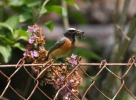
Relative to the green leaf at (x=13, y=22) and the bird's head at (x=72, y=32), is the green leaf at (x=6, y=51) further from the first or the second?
the bird's head at (x=72, y=32)

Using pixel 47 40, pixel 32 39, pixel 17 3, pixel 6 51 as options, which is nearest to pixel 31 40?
pixel 32 39

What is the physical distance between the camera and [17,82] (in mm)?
4660

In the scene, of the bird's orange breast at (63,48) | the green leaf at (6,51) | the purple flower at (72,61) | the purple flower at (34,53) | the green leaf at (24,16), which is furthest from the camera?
the green leaf at (24,16)

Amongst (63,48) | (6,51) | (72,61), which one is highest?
(63,48)

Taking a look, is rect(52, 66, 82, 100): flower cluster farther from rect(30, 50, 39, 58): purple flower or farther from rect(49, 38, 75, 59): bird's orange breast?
rect(49, 38, 75, 59): bird's orange breast

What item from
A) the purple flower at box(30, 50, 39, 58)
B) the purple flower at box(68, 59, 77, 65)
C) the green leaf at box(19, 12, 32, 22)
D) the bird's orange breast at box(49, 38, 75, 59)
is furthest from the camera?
the green leaf at box(19, 12, 32, 22)

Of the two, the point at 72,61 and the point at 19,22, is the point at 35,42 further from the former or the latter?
the point at 19,22

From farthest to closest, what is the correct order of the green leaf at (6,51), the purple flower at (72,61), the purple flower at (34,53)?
the green leaf at (6,51) < the purple flower at (34,53) < the purple flower at (72,61)

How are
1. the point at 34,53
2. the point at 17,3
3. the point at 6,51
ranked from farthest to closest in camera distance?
the point at 17,3 → the point at 6,51 → the point at 34,53

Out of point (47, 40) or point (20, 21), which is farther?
point (47, 40)

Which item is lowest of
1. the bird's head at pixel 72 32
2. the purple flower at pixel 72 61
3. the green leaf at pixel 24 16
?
the purple flower at pixel 72 61

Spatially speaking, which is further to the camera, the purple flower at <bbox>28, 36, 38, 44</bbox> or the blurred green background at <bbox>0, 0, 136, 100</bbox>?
the blurred green background at <bbox>0, 0, 136, 100</bbox>

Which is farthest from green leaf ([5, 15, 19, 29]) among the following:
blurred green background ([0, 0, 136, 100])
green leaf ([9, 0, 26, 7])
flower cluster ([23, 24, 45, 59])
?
flower cluster ([23, 24, 45, 59])

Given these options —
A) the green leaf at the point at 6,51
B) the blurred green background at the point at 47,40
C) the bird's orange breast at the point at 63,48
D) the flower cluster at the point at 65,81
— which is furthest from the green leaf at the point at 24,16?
the flower cluster at the point at 65,81
